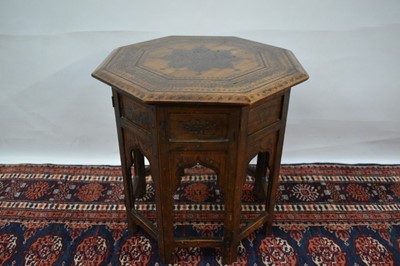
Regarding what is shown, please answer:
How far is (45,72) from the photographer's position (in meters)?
2.23

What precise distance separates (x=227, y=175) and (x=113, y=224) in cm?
90

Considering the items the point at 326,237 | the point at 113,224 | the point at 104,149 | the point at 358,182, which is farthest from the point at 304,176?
the point at 104,149

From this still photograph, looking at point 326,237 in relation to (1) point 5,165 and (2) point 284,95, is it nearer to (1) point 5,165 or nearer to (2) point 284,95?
(2) point 284,95

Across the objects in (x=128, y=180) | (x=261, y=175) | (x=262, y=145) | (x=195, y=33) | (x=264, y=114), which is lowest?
(x=261, y=175)

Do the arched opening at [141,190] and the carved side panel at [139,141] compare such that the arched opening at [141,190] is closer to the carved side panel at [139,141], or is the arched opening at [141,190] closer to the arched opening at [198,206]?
the arched opening at [198,206]

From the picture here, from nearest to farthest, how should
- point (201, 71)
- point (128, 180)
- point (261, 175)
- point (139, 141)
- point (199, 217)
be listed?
point (201, 71), point (139, 141), point (128, 180), point (199, 217), point (261, 175)

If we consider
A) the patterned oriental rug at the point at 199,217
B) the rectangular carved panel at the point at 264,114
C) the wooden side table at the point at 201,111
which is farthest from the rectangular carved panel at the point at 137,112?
the patterned oriental rug at the point at 199,217

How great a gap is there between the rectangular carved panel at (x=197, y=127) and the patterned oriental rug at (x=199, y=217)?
751 millimetres

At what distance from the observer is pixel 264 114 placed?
133cm

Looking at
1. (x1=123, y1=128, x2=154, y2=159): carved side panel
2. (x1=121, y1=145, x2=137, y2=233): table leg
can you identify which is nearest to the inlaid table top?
(x1=123, y1=128, x2=154, y2=159): carved side panel

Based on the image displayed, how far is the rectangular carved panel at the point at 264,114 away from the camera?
1277 millimetres

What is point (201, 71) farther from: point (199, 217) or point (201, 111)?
point (199, 217)

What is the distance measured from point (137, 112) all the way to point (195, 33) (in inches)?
38.3

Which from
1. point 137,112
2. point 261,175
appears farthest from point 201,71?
point 261,175
